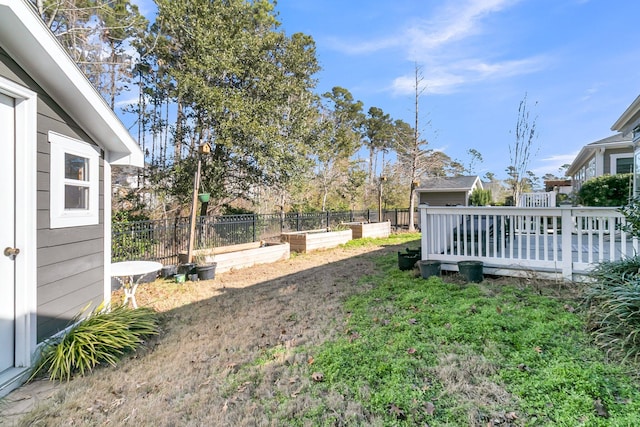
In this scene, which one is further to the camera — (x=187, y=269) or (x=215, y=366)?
(x=187, y=269)

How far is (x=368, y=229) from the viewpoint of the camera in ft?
44.4

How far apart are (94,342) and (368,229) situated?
37.2 feet

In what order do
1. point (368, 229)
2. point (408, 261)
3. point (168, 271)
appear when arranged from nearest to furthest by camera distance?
point (408, 261), point (168, 271), point (368, 229)

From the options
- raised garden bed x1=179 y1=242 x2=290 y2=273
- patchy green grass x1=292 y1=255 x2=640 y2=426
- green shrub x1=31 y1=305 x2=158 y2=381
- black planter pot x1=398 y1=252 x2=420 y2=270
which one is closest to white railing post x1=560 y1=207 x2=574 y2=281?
patchy green grass x1=292 y1=255 x2=640 y2=426

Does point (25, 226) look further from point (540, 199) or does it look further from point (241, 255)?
point (540, 199)

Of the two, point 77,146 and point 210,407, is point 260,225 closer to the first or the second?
point 77,146

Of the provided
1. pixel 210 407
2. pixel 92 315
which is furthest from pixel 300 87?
pixel 210 407

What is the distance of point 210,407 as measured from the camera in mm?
2379

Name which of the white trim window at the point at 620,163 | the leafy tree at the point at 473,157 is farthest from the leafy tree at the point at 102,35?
the leafy tree at the point at 473,157

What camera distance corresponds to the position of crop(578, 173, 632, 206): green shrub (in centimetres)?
926

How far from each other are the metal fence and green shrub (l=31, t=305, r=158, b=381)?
2.96m

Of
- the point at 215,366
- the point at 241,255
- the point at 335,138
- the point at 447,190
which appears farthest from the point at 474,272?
the point at 447,190

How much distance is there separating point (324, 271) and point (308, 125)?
6600mm

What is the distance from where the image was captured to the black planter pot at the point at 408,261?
6.45 meters
